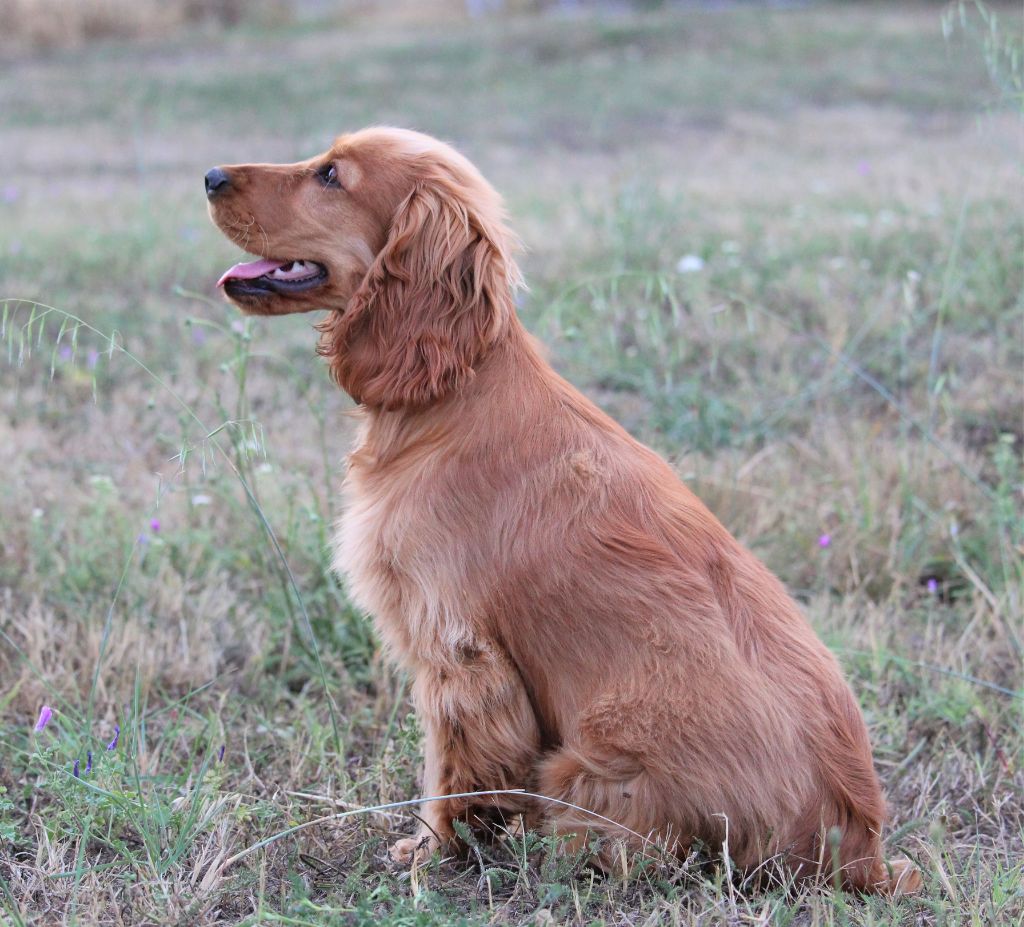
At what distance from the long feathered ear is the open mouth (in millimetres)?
131

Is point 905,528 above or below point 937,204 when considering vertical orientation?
below

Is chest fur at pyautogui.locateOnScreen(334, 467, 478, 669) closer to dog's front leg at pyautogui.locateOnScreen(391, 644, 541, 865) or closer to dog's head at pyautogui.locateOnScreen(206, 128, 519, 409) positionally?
dog's front leg at pyautogui.locateOnScreen(391, 644, 541, 865)

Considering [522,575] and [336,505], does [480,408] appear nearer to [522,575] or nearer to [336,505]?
[522,575]

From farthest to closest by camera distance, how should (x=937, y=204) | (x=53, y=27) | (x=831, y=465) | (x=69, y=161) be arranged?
(x=53, y=27)
(x=69, y=161)
(x=937, y=204)
(x=831, y=465)

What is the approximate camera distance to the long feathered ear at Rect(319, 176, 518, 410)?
2637mm

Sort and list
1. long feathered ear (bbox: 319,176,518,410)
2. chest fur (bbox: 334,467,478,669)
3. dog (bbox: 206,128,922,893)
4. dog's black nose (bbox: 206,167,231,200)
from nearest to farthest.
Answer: dog (bbox: 206,128,922,893) < chest fur (bbox: 334,467,478,669) < long feathered ear (bbox: 319,176,518,410) < dog's black nose (bbox: 206,167,231,200)

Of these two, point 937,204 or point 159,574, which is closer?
point 159,574

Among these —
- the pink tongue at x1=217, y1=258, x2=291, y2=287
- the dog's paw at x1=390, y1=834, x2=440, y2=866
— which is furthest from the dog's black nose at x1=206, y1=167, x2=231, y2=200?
the dog's paw at x1=390, y1=834, x2=440, y2=866

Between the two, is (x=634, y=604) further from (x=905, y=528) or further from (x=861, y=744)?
(x=905, y=528)

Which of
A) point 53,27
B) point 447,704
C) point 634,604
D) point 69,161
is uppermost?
point 53,27

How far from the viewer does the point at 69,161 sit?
34.6ft

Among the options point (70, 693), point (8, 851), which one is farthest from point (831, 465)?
point (8, 851)

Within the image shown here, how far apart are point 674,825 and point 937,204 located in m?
5.88

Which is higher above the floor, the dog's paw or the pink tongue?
the pink tongue
